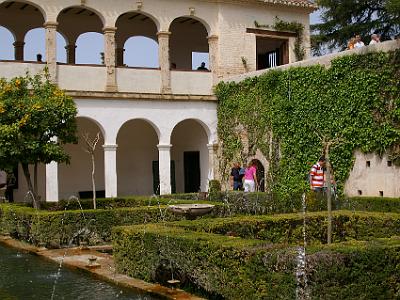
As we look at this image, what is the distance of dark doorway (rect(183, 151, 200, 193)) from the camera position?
Result: 24.5 metres

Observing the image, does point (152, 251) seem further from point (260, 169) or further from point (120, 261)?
point (260, 169)

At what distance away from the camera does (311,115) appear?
1888 cm

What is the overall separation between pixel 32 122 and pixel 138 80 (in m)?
7.31

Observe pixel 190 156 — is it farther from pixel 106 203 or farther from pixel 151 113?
pixel 106 203

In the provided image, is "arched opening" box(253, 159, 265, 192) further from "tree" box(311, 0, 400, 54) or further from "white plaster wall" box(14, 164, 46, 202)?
"tree" box(311, 0, 400, 54)

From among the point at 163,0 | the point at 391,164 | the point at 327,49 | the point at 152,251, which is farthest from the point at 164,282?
the point at 327,49

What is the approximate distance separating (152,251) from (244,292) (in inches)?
81.0

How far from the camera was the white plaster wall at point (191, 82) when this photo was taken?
73.9 feet

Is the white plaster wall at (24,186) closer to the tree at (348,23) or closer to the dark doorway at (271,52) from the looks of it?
the dark doorway at (271,52)

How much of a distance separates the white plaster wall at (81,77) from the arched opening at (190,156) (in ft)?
14.5

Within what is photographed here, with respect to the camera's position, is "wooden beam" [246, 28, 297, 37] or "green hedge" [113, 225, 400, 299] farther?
"wooden beam" [246, 28, 297, 37]

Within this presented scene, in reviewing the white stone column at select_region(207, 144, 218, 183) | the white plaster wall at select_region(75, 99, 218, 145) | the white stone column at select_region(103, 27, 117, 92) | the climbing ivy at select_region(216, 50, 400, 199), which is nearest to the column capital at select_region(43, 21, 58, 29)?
the white stone column at select_region(103, 27, 117, 92)

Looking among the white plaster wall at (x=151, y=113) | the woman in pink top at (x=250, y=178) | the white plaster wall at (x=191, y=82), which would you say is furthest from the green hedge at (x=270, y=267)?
the white plaster wall at (x=191, y=82)

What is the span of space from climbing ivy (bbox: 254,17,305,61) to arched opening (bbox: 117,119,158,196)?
6.06 meters
